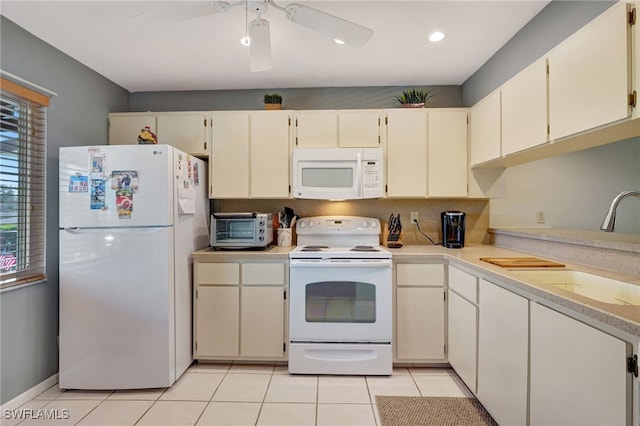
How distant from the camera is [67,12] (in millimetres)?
1867

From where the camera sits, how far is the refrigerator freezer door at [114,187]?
2074 mm

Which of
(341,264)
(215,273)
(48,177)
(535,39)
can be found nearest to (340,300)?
(341,264)

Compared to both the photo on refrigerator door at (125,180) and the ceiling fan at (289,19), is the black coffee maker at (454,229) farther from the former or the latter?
the photo on refrigerator door at (125,180)

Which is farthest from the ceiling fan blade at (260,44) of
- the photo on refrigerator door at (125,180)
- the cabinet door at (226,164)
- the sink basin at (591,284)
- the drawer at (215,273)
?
the sink basin at (591,284)

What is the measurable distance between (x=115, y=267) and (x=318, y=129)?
1.91 m

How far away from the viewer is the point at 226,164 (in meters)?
2.75

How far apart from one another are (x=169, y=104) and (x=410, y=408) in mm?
3364

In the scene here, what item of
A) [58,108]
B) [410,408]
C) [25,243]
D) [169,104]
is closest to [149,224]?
[25,243]

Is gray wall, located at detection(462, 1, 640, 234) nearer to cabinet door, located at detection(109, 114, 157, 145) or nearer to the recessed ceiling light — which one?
the recessed ceiling light

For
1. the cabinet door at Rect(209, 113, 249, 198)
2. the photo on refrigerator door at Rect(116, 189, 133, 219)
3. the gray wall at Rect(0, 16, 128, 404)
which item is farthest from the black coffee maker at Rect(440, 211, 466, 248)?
the gray wall at Rect(0, 16, 128, 404)

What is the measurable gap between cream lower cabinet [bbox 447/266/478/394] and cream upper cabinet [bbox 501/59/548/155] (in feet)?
2.99

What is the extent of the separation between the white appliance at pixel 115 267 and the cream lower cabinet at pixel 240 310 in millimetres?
332

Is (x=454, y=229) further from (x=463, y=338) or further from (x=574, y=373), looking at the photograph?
(x=574, y=373)

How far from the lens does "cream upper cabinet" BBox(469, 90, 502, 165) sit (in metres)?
2.20
